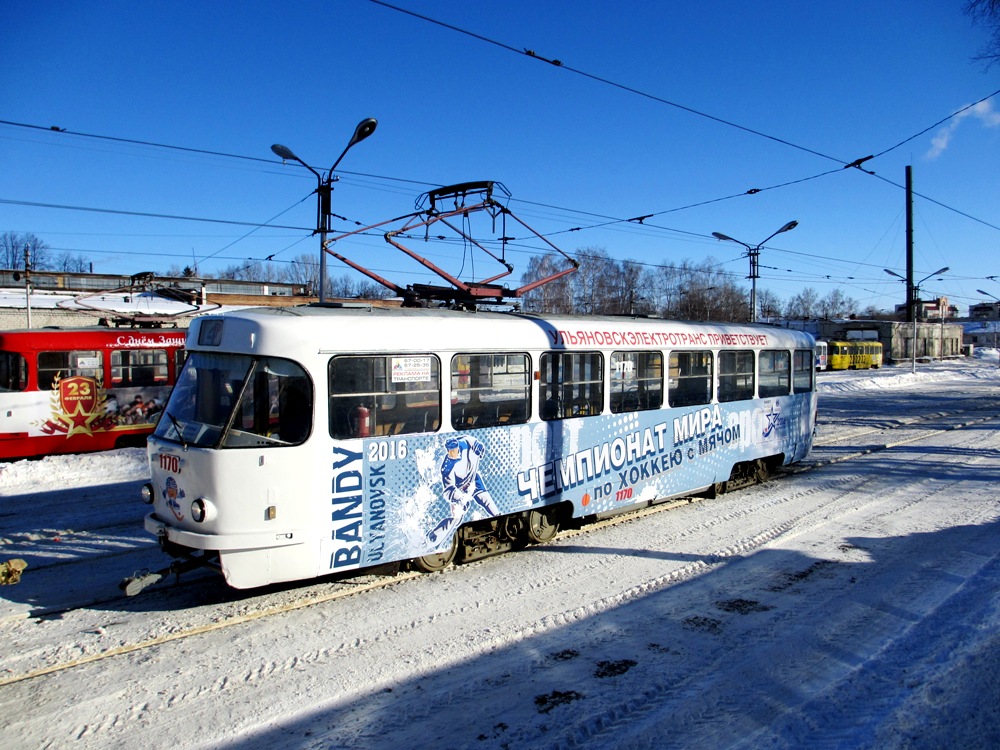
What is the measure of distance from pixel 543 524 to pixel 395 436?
252 cm

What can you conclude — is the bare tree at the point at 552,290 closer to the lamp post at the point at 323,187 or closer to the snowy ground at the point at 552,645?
the lamp post at the point at 323,187

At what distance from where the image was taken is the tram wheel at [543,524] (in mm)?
7910

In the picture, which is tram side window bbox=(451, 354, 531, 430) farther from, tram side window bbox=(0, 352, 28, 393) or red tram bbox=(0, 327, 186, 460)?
tram side window bbox=(0, 352, 28, 393)

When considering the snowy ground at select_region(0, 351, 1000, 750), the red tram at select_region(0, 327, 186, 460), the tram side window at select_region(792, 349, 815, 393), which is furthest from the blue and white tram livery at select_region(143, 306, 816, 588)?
the red tram at select_region(0, 327, 186, 460)

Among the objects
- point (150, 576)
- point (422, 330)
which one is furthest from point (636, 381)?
point (150, 576)

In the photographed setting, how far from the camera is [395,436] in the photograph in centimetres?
648

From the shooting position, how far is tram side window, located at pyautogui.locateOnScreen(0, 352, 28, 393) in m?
14.4

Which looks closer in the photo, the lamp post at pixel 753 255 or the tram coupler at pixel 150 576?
the tram coupler at pixel 150 576

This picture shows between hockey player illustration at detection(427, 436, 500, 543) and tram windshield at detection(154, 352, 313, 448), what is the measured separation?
1.55 m

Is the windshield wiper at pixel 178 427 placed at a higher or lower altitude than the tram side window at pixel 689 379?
lower

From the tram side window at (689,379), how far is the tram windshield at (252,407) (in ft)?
17.5

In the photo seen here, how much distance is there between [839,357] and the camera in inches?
2341

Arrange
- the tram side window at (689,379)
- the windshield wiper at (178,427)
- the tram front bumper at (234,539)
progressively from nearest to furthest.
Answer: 1. the tram front bumper at (234,539)
2. the windshield wiper at (178,427)
3. the tram side window at (689,379)

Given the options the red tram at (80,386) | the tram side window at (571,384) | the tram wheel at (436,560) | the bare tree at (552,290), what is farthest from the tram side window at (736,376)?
the bare tree at (552,290)
